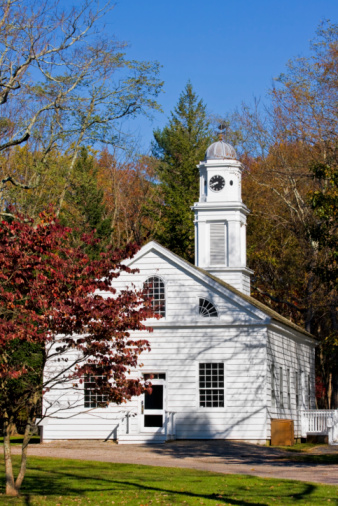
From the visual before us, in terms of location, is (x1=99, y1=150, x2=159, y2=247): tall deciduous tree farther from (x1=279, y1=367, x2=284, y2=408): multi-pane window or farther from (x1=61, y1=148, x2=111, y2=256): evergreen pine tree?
(x1=279, y1=367, x2=284, y2=408): multi-pane window

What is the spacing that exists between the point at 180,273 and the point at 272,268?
14.2 metres

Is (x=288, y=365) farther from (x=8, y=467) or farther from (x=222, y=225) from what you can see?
(x=8, y=467)

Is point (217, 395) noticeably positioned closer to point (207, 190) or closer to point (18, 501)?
point (207, 190)

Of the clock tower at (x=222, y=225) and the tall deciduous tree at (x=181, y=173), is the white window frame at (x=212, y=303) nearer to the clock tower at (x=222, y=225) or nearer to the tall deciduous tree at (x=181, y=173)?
the clock tower at (x=222, y=225)

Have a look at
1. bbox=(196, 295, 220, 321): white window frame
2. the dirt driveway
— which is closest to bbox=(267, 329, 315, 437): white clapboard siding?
bbox=(196, 295, 220, 321): white window frame

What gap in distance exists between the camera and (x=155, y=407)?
2884 centimetres

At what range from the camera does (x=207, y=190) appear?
33.5m

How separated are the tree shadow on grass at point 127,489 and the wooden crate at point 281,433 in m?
11.2

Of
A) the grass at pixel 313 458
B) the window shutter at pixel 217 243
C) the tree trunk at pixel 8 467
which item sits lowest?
the grass at pixel 313 458

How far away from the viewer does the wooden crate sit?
2830 cm

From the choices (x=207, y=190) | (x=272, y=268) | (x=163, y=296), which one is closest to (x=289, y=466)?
(x=163, y=296)

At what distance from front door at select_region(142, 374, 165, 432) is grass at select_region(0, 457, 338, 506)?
9.14m

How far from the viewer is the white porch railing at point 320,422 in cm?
3116

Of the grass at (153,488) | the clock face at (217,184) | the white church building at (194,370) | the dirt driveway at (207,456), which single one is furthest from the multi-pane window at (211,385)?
the grass at (153,488)
